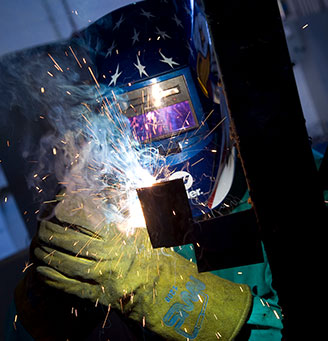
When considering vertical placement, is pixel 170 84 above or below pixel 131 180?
above

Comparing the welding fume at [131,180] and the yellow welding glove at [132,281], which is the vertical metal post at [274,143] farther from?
the welding fume at [131,180]

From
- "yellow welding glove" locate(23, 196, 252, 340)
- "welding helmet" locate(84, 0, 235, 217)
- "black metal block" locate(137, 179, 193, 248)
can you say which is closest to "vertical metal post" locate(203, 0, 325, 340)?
"black metal block" locate(137, 179, 193, 248)

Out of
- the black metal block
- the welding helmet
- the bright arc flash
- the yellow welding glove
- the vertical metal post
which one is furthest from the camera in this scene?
the welding helmet

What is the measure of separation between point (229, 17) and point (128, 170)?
1.97m

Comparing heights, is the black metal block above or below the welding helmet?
below

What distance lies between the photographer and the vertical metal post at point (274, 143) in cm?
86

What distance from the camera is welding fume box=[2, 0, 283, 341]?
1.84 m

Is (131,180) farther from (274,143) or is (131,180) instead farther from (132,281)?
(274,143)

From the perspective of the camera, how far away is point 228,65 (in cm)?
89

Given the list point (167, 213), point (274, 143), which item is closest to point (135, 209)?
point (167, 213)

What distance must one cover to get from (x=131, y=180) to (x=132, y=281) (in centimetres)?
103

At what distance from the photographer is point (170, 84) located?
2691 millimetres

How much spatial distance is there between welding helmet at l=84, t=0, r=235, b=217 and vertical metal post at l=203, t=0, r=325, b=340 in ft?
6.02

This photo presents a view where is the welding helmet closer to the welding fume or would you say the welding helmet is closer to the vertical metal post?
the welding fume
